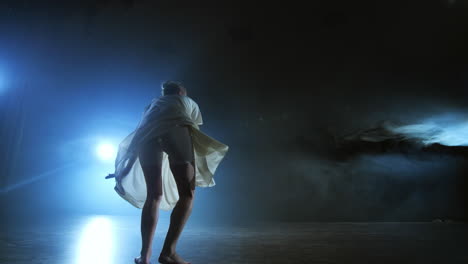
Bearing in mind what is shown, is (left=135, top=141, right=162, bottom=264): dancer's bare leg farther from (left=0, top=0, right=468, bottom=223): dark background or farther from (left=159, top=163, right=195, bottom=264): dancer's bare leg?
(left=0, top=0, right=468, bottom=223): dark background

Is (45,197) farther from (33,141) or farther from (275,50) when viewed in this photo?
(275,50)

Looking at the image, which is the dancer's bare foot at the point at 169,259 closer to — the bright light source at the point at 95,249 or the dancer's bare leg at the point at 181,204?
the dancer's bare leg at the point at 181,204

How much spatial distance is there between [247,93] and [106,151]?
258 centimetres

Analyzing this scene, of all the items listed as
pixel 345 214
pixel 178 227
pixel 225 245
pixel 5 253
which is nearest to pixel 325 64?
pixel 345 214

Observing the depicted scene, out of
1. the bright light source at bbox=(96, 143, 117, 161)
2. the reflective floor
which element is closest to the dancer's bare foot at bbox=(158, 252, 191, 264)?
the reflective floor

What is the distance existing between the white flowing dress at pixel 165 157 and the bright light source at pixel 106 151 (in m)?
3.62

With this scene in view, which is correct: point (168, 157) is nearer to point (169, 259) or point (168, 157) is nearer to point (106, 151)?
point (169, 259)

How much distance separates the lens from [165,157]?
5.43 ft

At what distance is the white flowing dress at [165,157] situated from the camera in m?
1.44

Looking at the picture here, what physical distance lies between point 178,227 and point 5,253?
1.07 metres

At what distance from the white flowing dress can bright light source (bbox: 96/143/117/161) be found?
3.62 meters

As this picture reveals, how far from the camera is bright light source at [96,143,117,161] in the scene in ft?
16.4

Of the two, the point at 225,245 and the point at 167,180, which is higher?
the point at 167,180

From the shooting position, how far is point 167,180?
1689 millimetres
